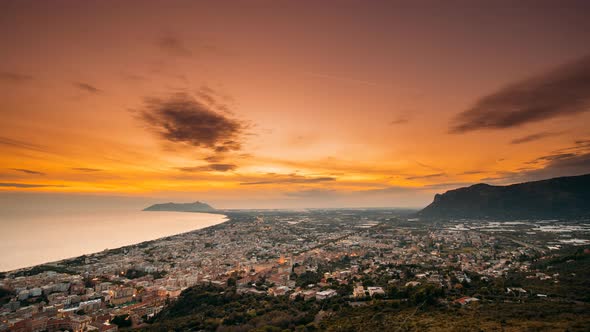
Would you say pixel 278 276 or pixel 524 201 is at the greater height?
pixel 524 201

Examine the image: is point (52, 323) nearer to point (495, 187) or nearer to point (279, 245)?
point (279, 245)

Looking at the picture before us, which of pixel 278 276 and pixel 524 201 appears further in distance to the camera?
pixel 524 201

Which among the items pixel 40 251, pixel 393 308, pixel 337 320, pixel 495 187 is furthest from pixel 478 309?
pixel 495 187

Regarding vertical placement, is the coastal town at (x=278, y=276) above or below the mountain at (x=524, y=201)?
below

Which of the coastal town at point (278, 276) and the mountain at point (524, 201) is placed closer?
the coastal town at point (278, 276)

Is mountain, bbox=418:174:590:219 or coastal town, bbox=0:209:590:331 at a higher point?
mountain, bbox=418:174:590:219
